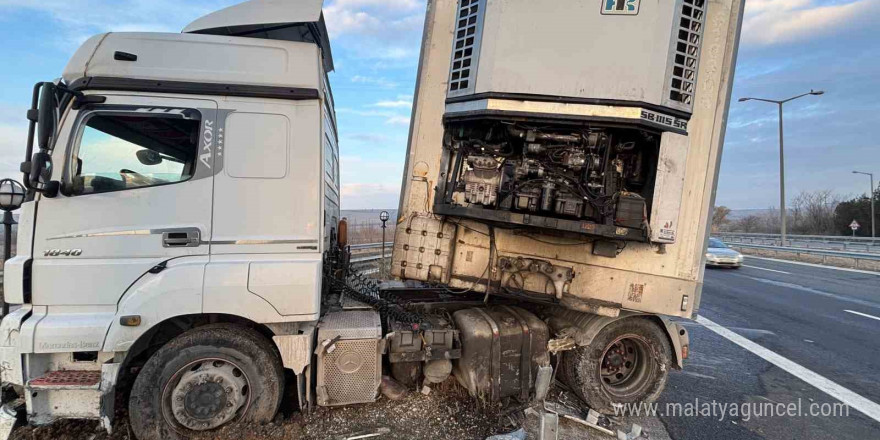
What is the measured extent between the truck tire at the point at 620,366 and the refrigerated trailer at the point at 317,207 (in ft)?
0.15

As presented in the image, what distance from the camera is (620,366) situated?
4.25 m

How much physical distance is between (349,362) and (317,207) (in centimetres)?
138

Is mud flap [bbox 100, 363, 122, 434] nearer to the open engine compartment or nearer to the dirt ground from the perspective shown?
the dirt ground

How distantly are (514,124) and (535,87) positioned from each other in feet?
1.17

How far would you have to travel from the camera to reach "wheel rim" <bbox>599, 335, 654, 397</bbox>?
13.5ft

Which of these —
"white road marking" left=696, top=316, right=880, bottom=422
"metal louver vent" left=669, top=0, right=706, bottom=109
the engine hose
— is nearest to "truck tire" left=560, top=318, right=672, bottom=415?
the engine hose

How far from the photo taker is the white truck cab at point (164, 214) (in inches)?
117

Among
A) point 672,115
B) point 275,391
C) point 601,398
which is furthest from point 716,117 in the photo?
point 275,391

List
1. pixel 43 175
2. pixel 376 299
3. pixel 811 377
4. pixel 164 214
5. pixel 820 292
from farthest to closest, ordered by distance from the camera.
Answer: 1. pixel 820 292
2. pixel 811 377
3. pixel 376 299
4. pixel 164 214
5. pixel 43 175

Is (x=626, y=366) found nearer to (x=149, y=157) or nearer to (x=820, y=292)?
(x=149, y=157)

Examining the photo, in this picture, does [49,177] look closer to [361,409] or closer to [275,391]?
[275,391]

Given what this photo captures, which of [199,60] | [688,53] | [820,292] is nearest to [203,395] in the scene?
[199,60]

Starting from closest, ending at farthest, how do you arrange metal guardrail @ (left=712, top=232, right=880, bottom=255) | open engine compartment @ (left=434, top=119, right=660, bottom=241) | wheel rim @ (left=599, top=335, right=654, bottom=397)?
1. open engine compartment @ (left=434, top=119, right=660, bottom=241)
2. wheel rim @ (left=599, top=335, right=654, bottom=397)
3. metal guardrail @ (left=712, top=232, right=880, bottom=255)

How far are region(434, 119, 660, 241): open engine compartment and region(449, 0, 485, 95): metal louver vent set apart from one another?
36cm
